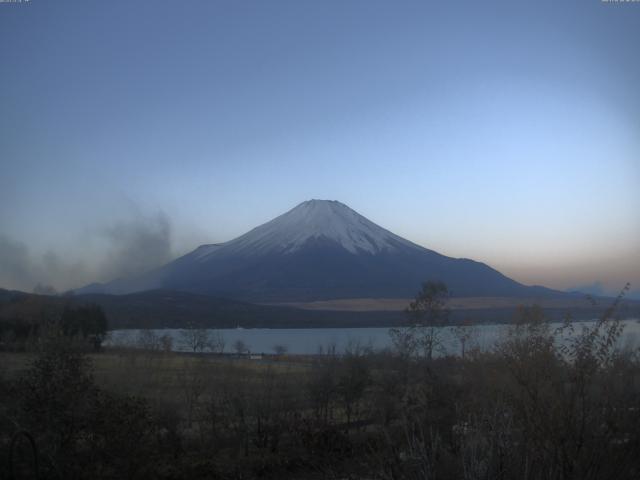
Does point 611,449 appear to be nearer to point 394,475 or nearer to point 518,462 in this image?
point 518,462

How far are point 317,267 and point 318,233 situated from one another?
23.4 m

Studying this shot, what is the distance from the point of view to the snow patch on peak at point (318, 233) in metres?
153

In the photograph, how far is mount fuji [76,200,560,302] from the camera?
401ft

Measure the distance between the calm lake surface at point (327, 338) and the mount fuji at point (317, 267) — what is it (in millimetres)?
36909

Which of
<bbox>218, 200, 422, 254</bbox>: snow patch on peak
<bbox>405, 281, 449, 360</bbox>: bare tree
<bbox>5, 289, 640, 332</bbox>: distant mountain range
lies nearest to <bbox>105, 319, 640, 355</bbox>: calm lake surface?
<bbox>405, 281, 449, 360</bbox>: bare tree

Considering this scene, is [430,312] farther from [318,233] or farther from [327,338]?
[318,233]

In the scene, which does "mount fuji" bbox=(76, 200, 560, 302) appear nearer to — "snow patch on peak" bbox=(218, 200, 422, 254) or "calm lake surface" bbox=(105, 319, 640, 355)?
"snow patch on peak" bbox=(218, 200, 422, 254)

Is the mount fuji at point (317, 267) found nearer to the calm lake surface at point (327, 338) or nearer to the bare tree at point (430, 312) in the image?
the calm lake surface at point (327, 338)

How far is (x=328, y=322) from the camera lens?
89.7 meters

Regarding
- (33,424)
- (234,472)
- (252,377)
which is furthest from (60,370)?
(252,377)

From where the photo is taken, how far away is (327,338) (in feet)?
170

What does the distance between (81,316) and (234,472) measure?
36.1 metres

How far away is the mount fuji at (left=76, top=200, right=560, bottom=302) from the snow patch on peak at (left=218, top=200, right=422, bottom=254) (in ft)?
0.79

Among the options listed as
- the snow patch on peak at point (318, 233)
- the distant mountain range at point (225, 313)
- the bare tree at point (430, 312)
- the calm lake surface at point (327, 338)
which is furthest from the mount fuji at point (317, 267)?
the bare tree at point (430, 312)
